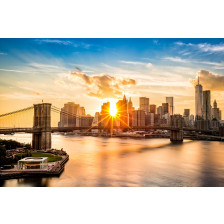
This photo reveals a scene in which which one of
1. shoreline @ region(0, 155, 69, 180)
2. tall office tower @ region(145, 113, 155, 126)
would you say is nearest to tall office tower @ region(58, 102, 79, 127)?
shoreline @ region(0, 155, 69, 180)

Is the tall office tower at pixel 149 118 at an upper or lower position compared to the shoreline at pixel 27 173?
upper

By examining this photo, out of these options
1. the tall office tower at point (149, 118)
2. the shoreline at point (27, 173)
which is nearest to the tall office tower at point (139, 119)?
the tall office tower at point (149, 118)

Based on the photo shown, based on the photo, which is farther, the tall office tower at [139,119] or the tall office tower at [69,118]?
the tall office tower at [139,119]

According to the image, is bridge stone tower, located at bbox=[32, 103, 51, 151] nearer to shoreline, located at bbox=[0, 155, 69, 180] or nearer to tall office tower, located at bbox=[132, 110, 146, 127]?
shoreline, located at bbox=[0, 155, 69, 180]

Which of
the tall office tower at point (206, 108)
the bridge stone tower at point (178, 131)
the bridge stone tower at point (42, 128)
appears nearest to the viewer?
the bridge stone tower at point (42, 128)

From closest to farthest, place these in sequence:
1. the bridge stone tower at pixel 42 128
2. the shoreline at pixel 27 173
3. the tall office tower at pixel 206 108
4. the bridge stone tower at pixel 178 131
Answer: the shoreline at pixel 27 173, the bridge stone tower at pixel 42 128, the bridge stone tower at pixel 178 131, the tall office tower at pixel 206 108

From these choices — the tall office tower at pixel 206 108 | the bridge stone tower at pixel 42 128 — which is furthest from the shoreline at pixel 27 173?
the tall office tower at pixel 206 108

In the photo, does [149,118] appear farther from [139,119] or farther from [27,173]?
[27,173]

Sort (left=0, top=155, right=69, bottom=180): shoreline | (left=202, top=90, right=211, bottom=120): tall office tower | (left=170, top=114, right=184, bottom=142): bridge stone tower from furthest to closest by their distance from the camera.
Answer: (left=202, top=90, right=211, bottom=120): tall office tower, (left=170, top=114, right=184, bottom=142): bridge stone tower, (left=0, top=155, right=69, bottom=180): shoreline

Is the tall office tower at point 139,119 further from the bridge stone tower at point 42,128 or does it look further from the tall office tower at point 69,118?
the bridge stone tower at point 42,128

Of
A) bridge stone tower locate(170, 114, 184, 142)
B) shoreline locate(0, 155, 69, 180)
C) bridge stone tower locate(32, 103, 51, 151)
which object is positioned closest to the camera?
shoreline locate(0, 155, 69, 180)
